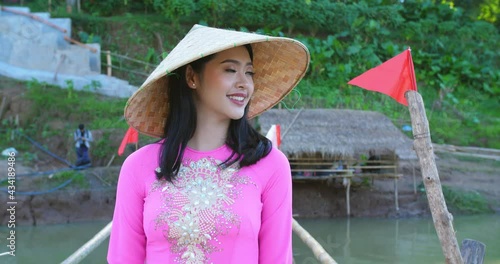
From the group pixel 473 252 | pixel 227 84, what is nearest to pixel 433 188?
pixel 473 252

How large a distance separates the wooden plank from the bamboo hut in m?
6.96

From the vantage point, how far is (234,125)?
1661 mm

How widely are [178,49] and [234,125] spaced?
Result: 255 mm

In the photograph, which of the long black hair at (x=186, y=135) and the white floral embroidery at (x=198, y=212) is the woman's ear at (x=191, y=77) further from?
the white floral embroidery at (x=198, y=212)

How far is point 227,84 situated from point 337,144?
9394 mm

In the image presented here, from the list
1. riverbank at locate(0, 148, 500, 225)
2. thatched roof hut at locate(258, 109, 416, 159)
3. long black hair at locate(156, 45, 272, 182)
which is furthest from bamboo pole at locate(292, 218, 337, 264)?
riverbank at locate(0, 148, 500, 225)

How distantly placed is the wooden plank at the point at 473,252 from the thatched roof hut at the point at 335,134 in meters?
6.94

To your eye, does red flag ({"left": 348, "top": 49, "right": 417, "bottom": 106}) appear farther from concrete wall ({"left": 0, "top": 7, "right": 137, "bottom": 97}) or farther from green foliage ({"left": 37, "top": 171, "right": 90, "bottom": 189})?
concrete wall ({"left": 0, "top": 7, "right": 137, "bottom": 97})

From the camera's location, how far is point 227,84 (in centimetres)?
162

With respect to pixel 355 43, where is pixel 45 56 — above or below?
below

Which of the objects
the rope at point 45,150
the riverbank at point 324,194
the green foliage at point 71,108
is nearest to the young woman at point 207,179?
the riverbank at point 324,194

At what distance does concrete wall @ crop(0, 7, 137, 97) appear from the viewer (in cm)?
1320

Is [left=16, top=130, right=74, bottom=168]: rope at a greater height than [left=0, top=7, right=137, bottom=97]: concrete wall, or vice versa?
[left=0, top=7, right=137, bottom=97]: concrete wall

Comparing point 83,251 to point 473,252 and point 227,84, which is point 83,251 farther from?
point 227,84
